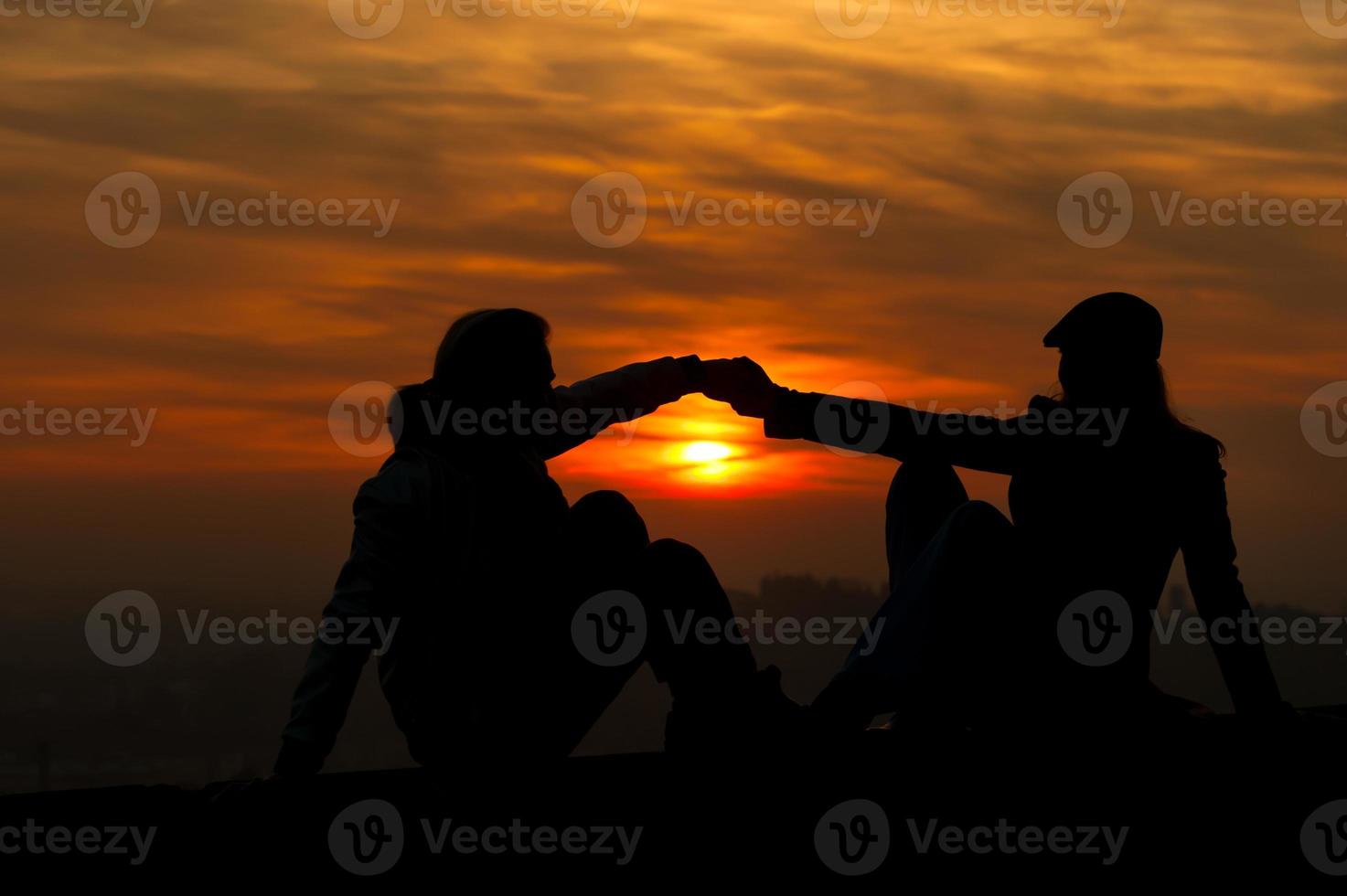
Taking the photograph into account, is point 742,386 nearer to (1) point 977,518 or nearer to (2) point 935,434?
(2) point 935,434

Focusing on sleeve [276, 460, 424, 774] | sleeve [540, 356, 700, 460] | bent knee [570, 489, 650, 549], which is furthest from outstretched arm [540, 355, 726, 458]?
sleeve [276, 460, 424, 774]

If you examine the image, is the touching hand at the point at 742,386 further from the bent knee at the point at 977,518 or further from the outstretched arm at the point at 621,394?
the bent knee at the point at 977,518

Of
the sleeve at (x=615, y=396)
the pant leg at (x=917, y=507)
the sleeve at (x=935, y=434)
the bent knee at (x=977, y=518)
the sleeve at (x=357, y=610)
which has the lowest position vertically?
the sleeve at (x=357, y=610)

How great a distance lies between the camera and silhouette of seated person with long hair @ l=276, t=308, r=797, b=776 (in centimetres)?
449

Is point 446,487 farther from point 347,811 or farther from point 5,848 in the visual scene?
point 5,848

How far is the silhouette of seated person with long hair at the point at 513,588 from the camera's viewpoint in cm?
449

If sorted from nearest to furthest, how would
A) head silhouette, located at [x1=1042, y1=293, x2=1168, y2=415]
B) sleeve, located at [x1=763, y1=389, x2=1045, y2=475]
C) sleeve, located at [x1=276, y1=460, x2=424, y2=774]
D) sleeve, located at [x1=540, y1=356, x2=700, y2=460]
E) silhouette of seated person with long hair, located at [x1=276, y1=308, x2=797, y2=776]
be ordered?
sleeve, located at [x1=276, y1=460, x2=424, y2=774], silhouette of seated person with long hair, located at [x1=276, y1=308, x2=797, y2=776], head silhouette, located at [x1=1042, y1=293, x2=1168, y2=415], sleeve, located at [x1=763, y1=389, x2=1045, y2=475], sleeve, located at [x1=540, y1=356, x2=700, y2=460]

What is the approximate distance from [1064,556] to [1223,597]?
0.56 meters

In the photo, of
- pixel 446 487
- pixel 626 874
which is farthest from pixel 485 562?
pixel 626 874

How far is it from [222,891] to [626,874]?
3.90 feet

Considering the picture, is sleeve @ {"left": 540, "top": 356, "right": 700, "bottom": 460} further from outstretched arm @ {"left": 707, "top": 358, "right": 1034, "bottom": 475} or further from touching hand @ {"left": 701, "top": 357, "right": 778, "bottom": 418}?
outstretched arm @ {"left": 707, "top": 358, "right": 1034, "bottom": 475}

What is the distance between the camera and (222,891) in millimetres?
4023

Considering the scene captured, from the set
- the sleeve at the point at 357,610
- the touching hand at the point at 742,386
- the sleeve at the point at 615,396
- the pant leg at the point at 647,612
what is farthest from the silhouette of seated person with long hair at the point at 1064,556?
the sleeve at the point at 357,610

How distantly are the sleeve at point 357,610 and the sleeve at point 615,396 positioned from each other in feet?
3.41
